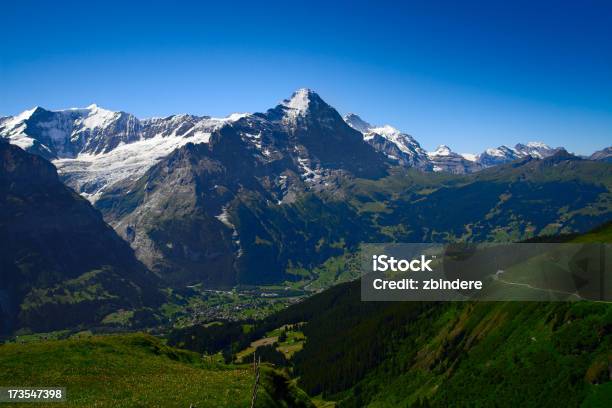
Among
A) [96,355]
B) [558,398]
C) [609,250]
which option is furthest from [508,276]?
[96,355]

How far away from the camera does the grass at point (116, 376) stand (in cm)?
5291

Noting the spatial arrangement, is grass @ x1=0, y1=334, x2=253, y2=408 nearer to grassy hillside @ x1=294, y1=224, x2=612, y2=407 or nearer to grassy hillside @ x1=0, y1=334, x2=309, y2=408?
grassy hillside @ x1=0, y1=334, x2=309, y2=408

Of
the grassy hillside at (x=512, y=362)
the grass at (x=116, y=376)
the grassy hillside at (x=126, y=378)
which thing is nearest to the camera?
the grass at (x=116, y=376)

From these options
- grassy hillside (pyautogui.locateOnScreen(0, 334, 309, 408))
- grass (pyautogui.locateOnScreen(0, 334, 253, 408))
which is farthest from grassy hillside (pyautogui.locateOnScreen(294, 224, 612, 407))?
grass (pyautogui.locateOnScreen(0, 334, 253, 408))

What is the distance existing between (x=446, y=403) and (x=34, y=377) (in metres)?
109

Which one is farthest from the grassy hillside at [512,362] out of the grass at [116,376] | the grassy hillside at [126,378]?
the grass at [116,376]

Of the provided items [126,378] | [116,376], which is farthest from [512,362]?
[116,376]

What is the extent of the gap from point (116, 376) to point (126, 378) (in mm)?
1447

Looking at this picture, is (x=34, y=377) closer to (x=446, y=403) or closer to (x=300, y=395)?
(x=300, y=395)

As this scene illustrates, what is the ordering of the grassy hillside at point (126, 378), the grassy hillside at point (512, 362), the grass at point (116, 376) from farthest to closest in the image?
1. the grassy hillside at point (512, 362)
2. the grassy hillside at point (126, 378)
3. the grass at point (116, 376)

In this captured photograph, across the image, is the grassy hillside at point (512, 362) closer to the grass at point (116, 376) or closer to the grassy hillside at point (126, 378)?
the grassy hillside at point (126, 378)

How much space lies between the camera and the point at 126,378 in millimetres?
60531

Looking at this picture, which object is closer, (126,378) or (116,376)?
(126,378)

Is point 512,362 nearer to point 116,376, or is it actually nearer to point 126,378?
point 126,378
